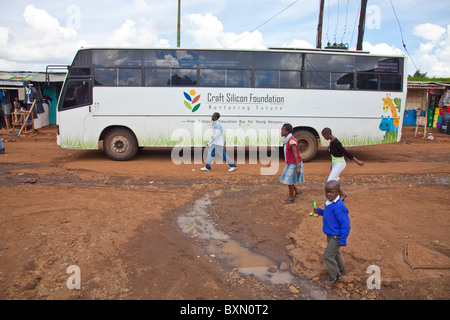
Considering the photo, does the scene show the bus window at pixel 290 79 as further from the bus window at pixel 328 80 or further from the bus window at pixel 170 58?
the bus window at pixel 170 58

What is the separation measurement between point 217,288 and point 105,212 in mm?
2962

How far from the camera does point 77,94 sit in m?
10.5

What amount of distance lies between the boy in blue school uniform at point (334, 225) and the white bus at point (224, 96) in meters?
7.00

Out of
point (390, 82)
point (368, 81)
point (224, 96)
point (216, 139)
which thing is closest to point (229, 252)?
point (216, 139)

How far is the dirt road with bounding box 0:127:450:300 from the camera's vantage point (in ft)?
12.9

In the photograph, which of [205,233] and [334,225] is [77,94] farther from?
[334,225]

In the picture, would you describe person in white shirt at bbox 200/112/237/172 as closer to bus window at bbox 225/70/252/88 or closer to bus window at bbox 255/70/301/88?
bus window at bbox 225/70/252/88

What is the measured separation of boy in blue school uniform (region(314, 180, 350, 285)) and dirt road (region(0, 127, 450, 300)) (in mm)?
257

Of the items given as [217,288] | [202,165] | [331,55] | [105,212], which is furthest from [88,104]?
[217,288]

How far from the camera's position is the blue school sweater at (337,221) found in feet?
12.7

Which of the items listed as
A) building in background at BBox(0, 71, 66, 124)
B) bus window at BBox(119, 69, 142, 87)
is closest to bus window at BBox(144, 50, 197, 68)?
bus window at BBox(119, 69, 142, 87)

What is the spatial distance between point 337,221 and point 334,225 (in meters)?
0.06
